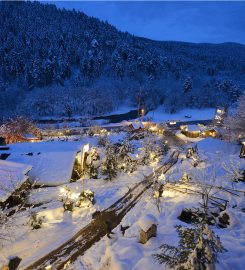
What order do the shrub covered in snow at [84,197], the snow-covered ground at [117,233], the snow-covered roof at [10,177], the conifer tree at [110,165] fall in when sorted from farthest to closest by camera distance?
the conifer tree at [110,165] < the shrub covered in snow at [84,197] < the snow-covered roof at [10,177] < the snow-covered ground at [117,233]

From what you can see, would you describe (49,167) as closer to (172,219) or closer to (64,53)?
(172,219)

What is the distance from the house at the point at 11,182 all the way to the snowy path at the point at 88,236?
195 inches

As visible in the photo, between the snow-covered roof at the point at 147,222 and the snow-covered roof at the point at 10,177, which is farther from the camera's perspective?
the snow-covered roof at the point at 10,177

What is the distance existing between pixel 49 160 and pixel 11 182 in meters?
5.97

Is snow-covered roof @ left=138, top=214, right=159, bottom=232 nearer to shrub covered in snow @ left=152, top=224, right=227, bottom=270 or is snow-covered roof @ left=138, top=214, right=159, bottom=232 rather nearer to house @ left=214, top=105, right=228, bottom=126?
shrub covered in snow @ left=152, top=224, right=227, bottom=270

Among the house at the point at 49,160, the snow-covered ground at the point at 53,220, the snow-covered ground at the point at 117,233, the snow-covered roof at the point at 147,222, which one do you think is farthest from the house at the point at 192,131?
the snow-covered roof at the point at 147,222

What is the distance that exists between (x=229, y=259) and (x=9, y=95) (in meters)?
79.4

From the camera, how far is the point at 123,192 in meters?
15.4

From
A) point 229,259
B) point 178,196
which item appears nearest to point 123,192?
point 178,196

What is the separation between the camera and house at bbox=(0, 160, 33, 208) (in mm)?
11562

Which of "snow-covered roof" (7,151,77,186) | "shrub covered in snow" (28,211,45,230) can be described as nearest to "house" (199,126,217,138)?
"snow-covered roof" (7,151,77,186)

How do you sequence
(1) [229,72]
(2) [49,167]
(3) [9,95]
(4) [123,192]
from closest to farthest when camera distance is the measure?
(4) [123,192] → (2) [49,167] → (3) [9,95] → (1) [229,72]

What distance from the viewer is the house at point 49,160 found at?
16453mm

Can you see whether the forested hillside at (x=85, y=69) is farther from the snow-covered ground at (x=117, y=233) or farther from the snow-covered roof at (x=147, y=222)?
the snow-covered roof at (x=147, y=222)
